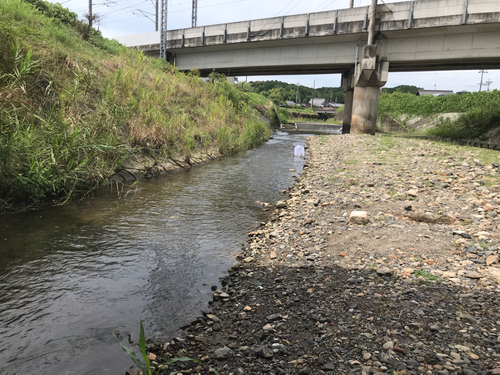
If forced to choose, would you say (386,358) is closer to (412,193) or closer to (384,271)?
(384,271)

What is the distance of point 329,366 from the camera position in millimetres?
2262

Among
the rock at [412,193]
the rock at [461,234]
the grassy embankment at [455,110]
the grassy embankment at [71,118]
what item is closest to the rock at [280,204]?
the rock at [412,193]

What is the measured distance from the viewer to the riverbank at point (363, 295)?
7.71ft

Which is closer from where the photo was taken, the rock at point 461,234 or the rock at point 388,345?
the rock at point 388,345

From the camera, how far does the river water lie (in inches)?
107

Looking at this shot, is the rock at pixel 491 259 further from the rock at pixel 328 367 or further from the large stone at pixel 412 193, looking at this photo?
the large stone at pixel 412 193

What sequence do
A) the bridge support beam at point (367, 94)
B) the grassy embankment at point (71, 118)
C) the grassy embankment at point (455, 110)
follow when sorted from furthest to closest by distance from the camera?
the grassy embankment at point (455, 110)
the bridge support beam at point (367, 94)
the grassy embankment at point (71, 118)

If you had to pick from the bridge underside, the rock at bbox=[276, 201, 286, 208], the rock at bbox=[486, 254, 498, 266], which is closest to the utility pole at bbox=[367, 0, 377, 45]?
the bridge underside

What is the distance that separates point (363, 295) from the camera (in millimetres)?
3139

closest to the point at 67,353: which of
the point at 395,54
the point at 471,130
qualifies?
the point at 395,54

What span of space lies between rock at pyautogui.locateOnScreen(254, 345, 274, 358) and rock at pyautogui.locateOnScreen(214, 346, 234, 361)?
0.64ft

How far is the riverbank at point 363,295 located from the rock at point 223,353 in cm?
1

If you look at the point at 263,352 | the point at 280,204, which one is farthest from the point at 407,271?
the point at 280,204

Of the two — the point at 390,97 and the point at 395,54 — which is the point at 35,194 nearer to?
the point at 395,54
